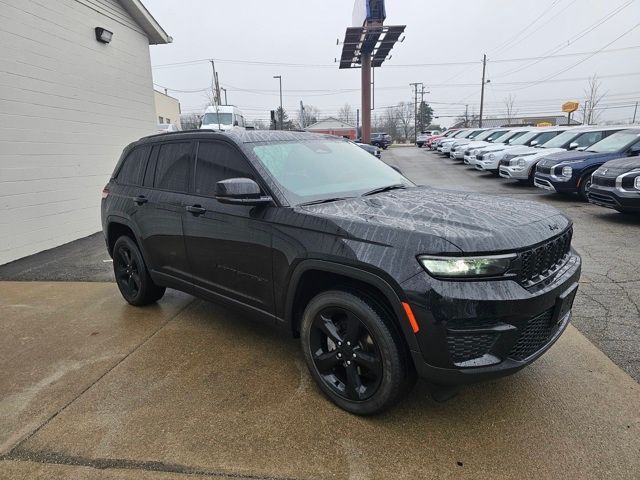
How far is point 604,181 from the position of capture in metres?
7.80

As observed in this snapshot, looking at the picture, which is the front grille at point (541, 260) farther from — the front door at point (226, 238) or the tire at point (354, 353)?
the front door at point (226, 238)

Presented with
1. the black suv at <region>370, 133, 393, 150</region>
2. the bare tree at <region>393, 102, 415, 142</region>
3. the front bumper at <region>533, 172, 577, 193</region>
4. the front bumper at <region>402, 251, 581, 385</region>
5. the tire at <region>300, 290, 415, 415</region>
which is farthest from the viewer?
the bare tree at <region>393, 102, 415, 142</region>

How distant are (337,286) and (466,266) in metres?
0.82

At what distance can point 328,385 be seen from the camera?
112 inches

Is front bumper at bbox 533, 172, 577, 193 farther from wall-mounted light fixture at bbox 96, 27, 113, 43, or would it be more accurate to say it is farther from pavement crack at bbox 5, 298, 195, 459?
wall-mounted light fixture at bbox 96, 27, 113, 43

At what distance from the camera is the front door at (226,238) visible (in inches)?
123

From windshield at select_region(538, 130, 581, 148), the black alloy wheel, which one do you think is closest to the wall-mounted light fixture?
the black alloy wheel

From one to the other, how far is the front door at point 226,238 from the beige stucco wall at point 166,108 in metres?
46.0

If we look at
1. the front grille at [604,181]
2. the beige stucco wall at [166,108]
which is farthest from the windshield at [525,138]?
the beige stucco wall at [166,108]

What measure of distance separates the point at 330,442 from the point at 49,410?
190 centimetres

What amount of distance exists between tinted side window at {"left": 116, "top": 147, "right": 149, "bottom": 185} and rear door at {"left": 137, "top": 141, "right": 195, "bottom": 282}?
0.16m

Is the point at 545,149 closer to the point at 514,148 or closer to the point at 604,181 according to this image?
the point at 514,148

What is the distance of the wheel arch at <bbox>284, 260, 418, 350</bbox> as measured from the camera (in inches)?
92.7

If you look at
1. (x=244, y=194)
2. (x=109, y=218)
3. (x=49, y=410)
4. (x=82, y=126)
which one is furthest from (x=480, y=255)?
(x=82, y=126)
